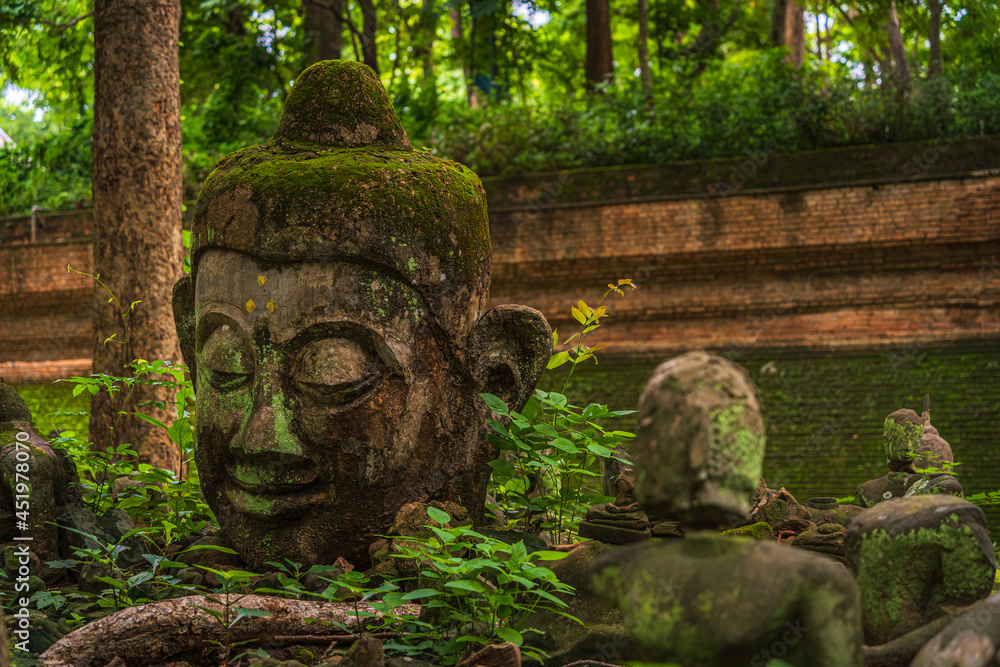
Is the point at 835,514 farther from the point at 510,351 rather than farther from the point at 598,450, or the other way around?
the point at 510,351

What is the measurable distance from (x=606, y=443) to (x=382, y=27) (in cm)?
1397

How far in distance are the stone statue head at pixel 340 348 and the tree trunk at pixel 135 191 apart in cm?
220

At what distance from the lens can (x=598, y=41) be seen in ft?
40.6

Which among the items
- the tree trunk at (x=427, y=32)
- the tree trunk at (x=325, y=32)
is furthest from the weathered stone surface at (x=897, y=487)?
the tree trunk at (x=427, y=32)

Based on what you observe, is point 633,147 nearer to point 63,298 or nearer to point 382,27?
point 63,298

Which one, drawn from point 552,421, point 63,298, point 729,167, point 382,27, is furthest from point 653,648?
point 382,27

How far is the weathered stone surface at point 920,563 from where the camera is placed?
1.93 m

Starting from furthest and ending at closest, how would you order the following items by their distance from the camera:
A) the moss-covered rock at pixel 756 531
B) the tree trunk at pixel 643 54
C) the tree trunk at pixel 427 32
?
1. the tree trunk at pixel 427 32
2. the tree trunk at pixel 643 54
3. the moss-covered rock at pixel 756 531

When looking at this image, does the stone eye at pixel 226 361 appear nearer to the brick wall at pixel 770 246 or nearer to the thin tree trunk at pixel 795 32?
the brick wall at pixel 770 246

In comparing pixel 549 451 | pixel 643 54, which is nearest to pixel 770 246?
pixel 643 54

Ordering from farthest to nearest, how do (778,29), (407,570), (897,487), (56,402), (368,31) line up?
(778,29), (368,31), (56,402), (897,487), (407,570)

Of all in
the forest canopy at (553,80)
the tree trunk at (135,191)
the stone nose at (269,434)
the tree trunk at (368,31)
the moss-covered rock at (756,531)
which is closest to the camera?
the moss-covered rock at (756,531)

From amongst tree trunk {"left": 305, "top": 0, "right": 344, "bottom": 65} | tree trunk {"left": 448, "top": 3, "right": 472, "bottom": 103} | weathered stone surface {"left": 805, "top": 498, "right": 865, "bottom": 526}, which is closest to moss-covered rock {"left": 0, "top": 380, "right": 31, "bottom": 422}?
weathered stone surface {"left": 805, "top": 498, "right": 865, "bottom": 526}

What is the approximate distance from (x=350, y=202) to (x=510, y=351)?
2.75ft
